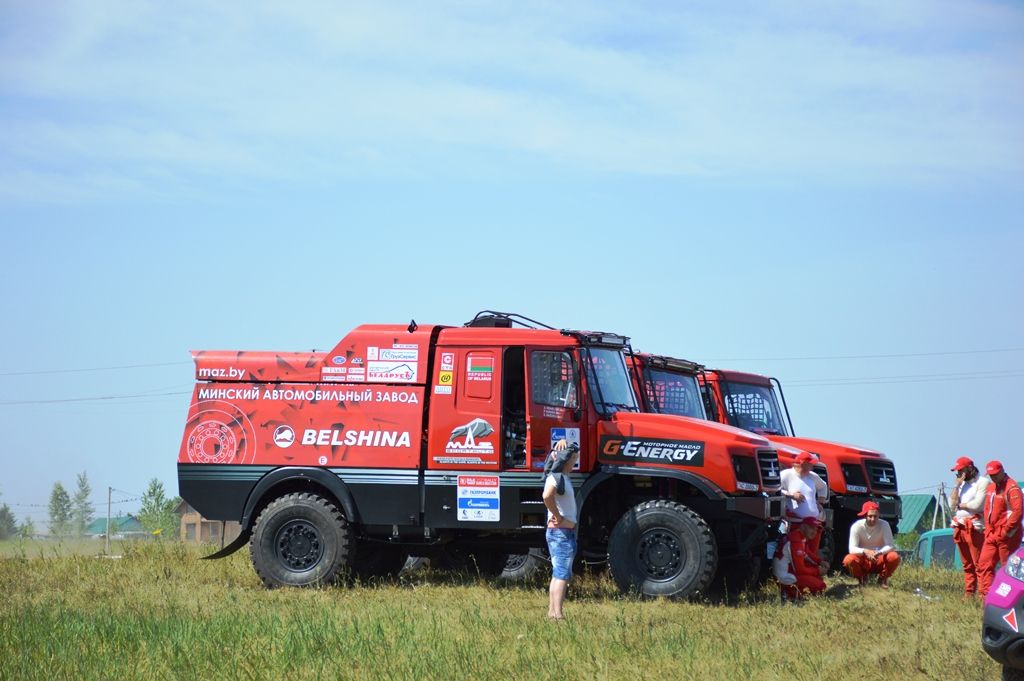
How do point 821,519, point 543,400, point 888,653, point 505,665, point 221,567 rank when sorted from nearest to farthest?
point 505,665, point 888,653, point 543,400, point 821,519, point 221,567

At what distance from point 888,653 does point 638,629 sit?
2.13 m

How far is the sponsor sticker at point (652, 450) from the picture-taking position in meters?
14.3

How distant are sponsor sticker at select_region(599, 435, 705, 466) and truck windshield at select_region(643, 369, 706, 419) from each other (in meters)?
2.35

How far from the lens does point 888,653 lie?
10500mm

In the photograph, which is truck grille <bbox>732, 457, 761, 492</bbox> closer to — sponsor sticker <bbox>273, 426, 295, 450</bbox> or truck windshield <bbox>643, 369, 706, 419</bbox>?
truck windshield <bbox>643, 369, 706, 419</bbox>

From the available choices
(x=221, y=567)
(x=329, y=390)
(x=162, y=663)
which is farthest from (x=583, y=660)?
(x=221, y=567)

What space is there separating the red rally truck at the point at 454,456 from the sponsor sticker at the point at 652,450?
15mm

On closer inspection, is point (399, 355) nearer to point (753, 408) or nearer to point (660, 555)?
point (660, 555)

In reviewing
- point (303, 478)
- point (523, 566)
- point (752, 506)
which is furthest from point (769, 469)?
point (303, 478)

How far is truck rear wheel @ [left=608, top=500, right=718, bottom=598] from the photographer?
1389 centimetres

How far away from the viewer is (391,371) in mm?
15305

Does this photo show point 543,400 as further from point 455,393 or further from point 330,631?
point 330,631

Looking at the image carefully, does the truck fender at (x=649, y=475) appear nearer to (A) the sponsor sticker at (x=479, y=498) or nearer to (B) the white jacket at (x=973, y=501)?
(A) the sponsor sticker at (x=479, y=498)

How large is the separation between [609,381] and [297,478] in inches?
147
